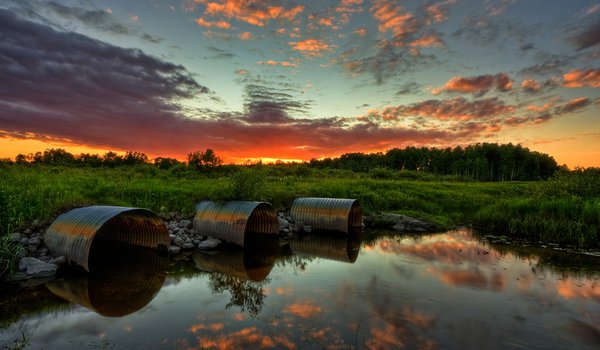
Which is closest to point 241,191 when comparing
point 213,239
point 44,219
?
point 213,239

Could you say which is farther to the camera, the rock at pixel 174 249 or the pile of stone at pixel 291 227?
the pile of stone at pixel 291 227

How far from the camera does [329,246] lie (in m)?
17.0

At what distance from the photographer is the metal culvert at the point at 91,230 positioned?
10.9m

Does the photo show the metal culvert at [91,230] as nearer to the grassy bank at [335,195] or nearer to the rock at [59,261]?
the rock at [59,261]

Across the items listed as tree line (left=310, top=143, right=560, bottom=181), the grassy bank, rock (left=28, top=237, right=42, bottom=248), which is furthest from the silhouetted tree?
tree line (left=310, top=143, right=560, bottom=181)

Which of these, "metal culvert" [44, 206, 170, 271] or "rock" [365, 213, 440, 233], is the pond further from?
"rock" [365, 213, 440, 233]

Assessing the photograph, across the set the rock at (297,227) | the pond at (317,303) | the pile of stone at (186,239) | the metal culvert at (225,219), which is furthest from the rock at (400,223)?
the pile of stone at (186,239)

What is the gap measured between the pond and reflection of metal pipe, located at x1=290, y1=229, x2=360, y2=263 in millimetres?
236

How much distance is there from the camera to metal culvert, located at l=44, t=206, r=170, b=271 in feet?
35.8

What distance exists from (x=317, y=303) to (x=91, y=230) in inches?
299

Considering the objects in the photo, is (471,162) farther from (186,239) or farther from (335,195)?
(186,239)

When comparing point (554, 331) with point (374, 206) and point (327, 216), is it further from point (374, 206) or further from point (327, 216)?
point (374, 206)

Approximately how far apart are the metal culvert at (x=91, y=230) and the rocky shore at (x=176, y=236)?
1.31ft

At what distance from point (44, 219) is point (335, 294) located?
38.5 ft
